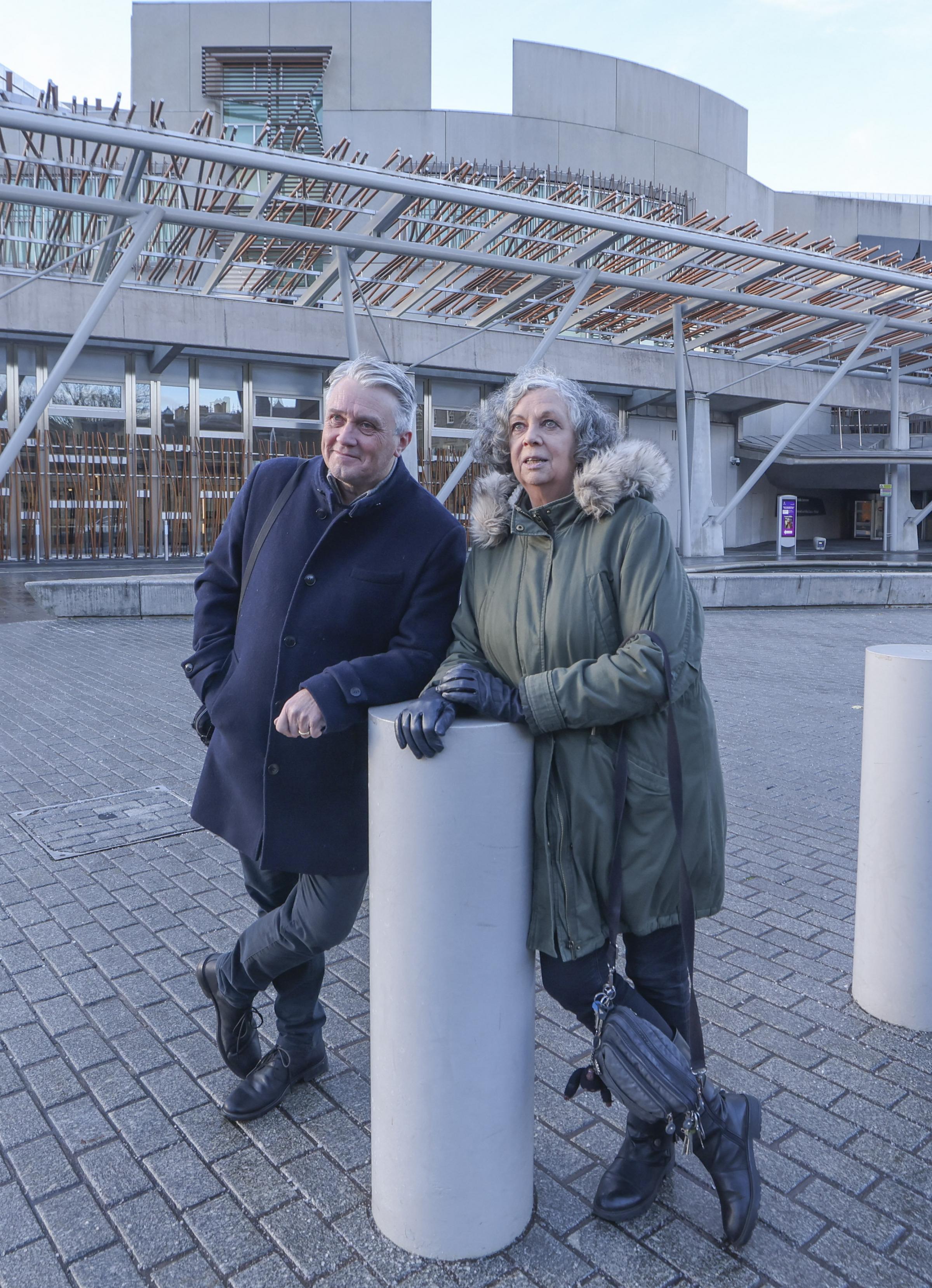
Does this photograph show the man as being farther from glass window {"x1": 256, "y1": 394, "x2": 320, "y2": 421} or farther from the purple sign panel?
the purple sign panel

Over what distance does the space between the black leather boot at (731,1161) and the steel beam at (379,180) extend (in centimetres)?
1180

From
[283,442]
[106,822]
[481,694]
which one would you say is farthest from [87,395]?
[481,694]

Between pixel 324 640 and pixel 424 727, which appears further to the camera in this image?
pixel 324 640

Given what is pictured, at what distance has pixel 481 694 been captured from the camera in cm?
230

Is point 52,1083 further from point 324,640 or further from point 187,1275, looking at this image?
point 324,640

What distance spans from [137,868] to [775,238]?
58.3 feet

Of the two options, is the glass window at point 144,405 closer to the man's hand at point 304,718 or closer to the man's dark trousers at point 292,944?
the man's dark trousers at point 292,944

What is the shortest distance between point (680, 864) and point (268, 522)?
137cm

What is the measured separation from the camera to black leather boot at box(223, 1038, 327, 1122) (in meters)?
2.92

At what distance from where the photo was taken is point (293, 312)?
77.1 ft

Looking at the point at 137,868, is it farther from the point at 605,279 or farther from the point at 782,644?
the point at 605,279

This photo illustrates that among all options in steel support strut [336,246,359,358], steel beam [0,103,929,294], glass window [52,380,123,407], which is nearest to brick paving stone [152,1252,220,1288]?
steel beam [0,103,929,294]

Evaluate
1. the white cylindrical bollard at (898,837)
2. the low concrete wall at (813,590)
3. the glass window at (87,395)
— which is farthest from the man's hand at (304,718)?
the glass window at (87,395)

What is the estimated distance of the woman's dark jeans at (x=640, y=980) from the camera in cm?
247
